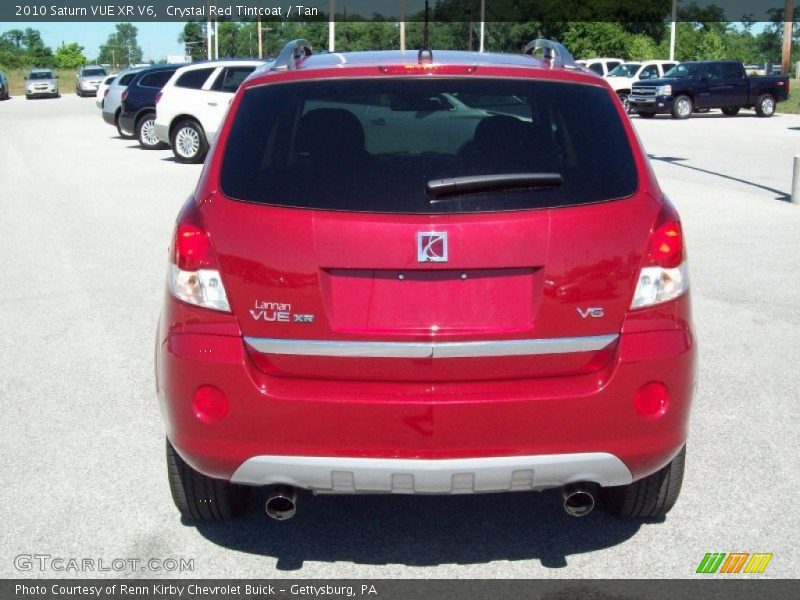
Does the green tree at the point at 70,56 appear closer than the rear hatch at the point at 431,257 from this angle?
No

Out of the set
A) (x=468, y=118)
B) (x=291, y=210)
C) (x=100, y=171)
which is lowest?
(x=100, y=171)

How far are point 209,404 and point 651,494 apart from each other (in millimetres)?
1742

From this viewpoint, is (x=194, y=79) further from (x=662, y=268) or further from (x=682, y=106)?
(x=682, y=106)

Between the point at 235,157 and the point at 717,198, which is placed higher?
the point at 235,157

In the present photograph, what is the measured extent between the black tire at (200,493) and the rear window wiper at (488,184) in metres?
1.42

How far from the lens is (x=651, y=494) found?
4160 mm

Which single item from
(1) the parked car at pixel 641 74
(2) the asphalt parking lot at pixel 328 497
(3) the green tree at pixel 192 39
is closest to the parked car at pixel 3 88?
(1) the parked car at pixel 641 74

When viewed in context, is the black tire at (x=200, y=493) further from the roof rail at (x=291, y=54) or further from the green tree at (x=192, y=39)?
the green tree at (x=192, y=39)

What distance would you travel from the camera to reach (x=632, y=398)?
11.6ft

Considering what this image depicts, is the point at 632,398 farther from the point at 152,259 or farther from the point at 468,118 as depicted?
the point at 152,259

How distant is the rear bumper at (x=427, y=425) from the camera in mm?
3455

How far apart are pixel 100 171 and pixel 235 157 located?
647 inches

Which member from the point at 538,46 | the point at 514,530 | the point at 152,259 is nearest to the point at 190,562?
the point at 514,530

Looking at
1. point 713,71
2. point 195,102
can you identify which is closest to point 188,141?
point 195,102
